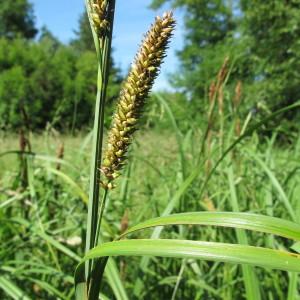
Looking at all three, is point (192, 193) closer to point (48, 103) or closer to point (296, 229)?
point (296, 229)

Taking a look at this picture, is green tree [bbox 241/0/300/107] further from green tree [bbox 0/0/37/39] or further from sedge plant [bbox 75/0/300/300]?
green tree [bbox 0/0/37/39]

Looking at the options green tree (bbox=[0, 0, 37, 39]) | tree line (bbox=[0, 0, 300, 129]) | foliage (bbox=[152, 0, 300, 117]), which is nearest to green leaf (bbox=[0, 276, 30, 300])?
tree line (bbox=[0, 0, 300, 129])

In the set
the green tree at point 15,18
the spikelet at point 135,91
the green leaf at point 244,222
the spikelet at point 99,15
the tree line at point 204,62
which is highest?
the green tree at point 15,18

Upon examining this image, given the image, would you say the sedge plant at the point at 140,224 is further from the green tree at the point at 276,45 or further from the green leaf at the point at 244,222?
the green tree at the point at 276,45

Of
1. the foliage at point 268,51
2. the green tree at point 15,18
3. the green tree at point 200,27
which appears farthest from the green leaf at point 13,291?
the green tree at point 15,18

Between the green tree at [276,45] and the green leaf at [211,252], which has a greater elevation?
the green tree at [276,45]

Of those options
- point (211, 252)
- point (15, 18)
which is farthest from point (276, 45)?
point (15, 18)

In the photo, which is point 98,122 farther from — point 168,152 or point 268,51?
point 268,51
